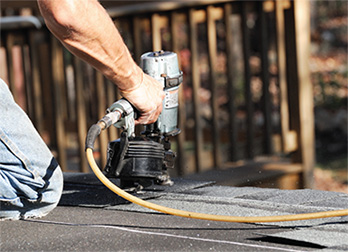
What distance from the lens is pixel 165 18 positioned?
5336 mm

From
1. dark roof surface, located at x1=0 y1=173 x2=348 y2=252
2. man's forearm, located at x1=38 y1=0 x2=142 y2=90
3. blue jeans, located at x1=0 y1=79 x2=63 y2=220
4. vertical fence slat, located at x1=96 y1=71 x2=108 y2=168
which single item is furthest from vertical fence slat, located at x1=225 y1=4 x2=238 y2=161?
blue jeans, located at x1=0 y1=79 x2=63 y2=220

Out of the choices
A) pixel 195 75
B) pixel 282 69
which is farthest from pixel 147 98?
pixel 282 69

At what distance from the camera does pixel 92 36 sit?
260 centimetres

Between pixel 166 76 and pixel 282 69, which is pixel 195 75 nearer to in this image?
pixel 282 69

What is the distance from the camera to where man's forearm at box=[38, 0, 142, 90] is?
8.17 ft

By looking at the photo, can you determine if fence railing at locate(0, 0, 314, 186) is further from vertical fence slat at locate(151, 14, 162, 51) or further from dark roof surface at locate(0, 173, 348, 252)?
dark roof surface at locate(0, 173, 348, 252)

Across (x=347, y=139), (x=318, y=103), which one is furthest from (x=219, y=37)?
(x=347, y=139)

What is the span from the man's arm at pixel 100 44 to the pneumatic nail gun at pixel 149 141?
3.0 inches

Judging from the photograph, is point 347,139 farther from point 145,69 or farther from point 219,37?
point 145,69

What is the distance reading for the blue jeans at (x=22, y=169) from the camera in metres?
2.60

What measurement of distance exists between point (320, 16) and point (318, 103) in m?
5.13

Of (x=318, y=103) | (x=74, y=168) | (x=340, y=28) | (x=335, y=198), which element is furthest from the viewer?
(x=340, y=28)

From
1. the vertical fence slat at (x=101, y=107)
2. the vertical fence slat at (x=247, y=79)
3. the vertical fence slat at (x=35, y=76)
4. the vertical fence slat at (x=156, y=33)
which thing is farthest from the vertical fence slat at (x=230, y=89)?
the vertical fence slat at (x=35, y=76)

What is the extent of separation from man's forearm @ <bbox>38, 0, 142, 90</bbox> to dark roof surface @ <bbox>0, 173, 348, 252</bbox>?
547mm
